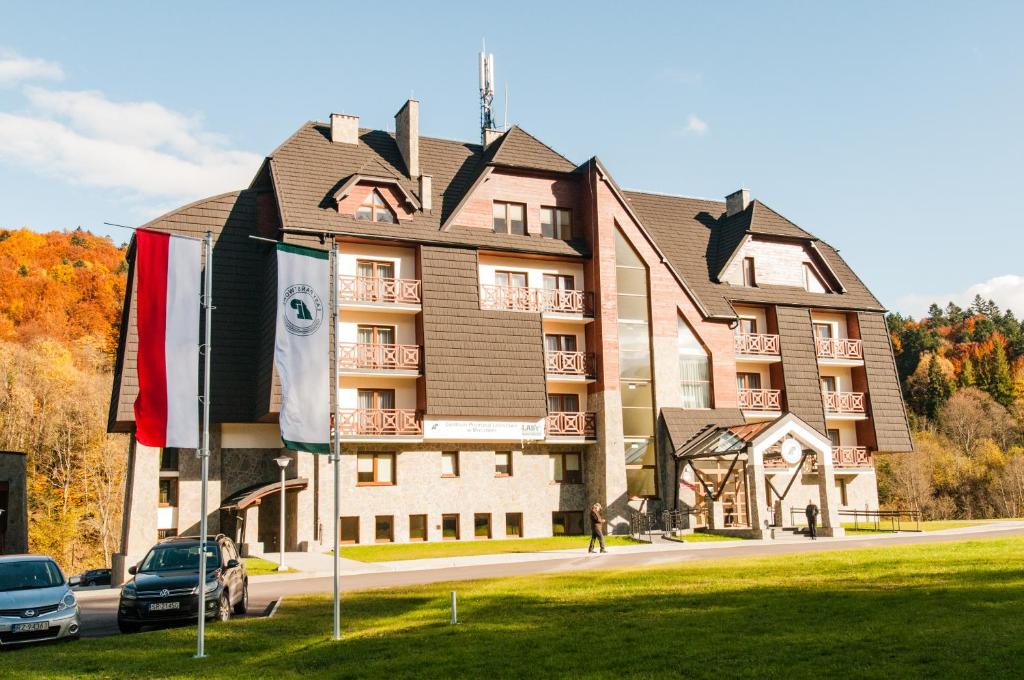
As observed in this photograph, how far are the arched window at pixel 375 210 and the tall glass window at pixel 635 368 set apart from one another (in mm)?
9996

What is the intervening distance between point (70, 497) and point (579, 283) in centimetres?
3495

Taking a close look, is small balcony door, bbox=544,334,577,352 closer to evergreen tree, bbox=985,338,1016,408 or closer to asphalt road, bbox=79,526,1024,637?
asphalt road, bbox=79,526,1024,637

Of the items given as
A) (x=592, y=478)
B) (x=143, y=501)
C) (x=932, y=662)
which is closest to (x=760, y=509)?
(x=592, y=478)

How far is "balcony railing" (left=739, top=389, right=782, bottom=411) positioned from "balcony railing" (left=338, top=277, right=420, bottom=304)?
1614 centimetres

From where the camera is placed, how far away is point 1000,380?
91688 millimetres

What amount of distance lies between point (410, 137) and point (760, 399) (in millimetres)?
19830

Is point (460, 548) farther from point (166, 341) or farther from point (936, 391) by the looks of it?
point (936, 391)

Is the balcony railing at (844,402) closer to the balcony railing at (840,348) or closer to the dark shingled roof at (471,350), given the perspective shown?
the balcony railing at (840,348)

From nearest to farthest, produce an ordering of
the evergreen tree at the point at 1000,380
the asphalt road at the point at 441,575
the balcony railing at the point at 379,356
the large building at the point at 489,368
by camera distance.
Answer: the asphalt road at the point at 441,575
the large building at the point at 489,368
the balcony railing at the point at 379,356
the evergreen tree at the point at 1000,380

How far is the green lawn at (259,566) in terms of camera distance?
26.4m

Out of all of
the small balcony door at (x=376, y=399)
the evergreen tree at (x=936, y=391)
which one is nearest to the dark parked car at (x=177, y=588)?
the small balcony door at (x=376, y=399)

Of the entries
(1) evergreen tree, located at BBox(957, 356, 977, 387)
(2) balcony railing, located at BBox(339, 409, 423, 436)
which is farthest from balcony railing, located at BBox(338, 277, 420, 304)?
(1) evergreen tree, located at BBox(957, 356, 977, 387)

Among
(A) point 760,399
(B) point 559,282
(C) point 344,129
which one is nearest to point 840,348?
(A) point 760,399

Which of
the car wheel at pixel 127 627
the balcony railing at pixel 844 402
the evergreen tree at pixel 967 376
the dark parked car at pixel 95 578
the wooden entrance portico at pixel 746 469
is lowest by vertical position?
the dark parked car at pixel 95 578
